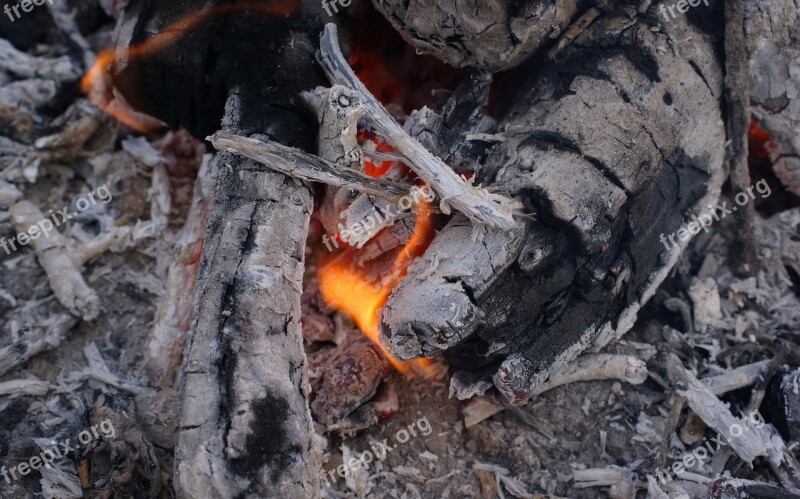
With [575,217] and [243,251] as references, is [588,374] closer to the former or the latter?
[575,217]

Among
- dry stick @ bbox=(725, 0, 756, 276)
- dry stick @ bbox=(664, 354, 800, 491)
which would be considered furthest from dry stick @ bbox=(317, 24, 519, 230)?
dry stick @ bbox=(725, 0, 756, 276)

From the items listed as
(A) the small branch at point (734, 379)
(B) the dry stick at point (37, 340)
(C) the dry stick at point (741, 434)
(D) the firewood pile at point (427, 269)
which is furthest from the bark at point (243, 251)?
(A) the small branch at point (734, 379)

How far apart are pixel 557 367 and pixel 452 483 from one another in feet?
2.61

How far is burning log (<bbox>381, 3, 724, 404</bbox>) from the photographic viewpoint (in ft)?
9.02

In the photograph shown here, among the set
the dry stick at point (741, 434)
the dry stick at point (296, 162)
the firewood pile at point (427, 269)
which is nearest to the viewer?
the firewood pile at point (427, 269)

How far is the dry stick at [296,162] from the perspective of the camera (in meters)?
2.77

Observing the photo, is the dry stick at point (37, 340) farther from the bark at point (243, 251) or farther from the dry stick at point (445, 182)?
the dry stick at point (445, 182)

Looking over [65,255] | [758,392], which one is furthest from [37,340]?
[758,392]

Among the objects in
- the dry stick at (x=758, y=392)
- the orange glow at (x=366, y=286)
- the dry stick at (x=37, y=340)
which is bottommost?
the dry stick at (x=758, y=392)

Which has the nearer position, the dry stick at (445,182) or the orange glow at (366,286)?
the dry stick at (445,182)

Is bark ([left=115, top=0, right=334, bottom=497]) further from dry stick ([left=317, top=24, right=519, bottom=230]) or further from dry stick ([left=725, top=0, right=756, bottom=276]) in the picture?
dry stick ([left=725, top=0, right=756, bottom=276])

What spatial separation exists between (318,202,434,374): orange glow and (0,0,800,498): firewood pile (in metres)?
0.02

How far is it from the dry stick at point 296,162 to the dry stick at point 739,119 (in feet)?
7.32

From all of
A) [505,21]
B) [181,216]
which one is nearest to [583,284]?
[505,21]
